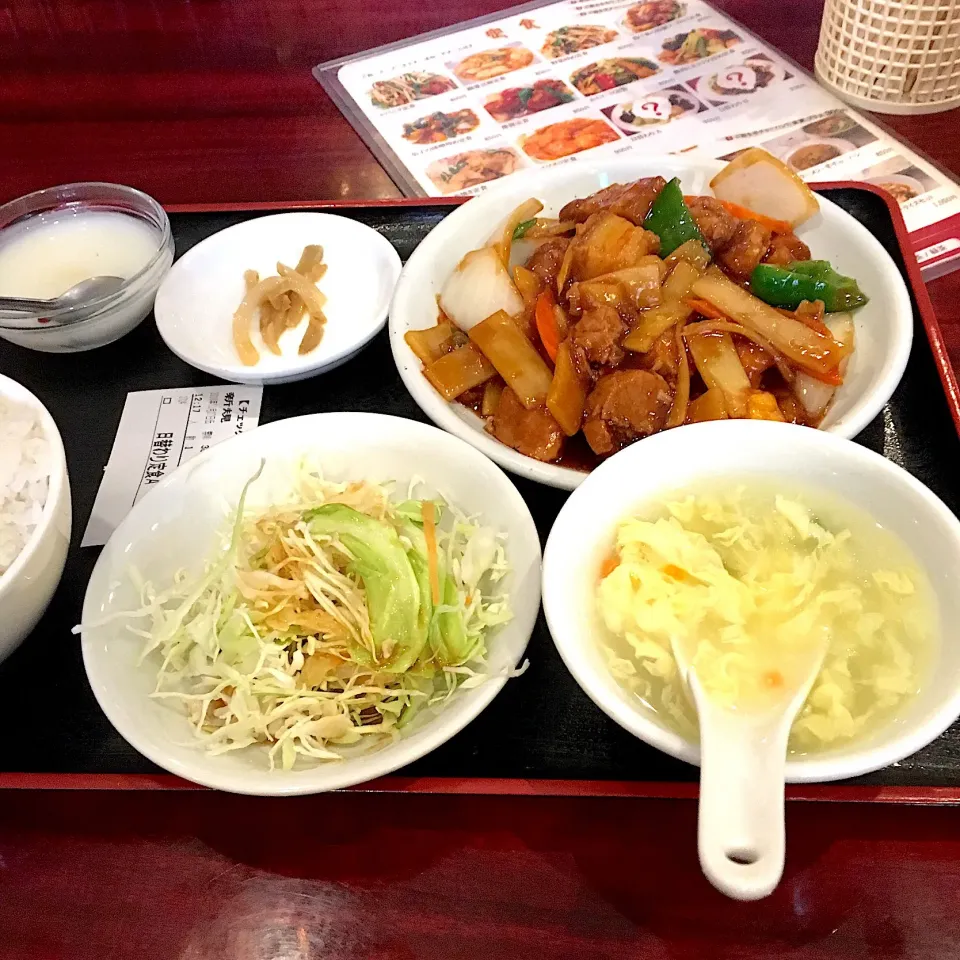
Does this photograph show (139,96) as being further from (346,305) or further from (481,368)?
(481,368)

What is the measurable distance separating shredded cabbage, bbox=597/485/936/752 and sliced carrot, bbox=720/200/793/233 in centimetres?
78

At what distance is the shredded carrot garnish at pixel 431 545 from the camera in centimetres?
132

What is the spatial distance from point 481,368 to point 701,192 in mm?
757

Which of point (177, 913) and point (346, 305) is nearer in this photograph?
point (177, 913)

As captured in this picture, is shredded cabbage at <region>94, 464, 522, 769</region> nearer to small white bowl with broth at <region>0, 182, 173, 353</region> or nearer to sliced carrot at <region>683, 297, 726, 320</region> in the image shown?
sliced carrot at <region>683, 297, 726, 320</region>

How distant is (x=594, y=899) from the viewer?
110cm

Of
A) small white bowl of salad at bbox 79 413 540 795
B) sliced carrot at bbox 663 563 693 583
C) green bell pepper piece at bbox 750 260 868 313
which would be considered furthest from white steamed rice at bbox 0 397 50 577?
green bell pepper piece at bbox 750 260 868 313

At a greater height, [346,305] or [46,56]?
[46,56]

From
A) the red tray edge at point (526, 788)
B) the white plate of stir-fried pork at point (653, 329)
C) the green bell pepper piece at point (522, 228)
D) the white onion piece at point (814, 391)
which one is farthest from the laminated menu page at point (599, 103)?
the red tray edge at point (526, 788)

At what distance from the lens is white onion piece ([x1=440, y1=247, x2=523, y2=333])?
1.66 meters

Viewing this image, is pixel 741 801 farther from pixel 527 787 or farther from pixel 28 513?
pixel 28 513

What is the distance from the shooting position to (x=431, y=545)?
1.36 m

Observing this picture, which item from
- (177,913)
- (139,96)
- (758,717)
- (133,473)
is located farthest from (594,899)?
(139,96)

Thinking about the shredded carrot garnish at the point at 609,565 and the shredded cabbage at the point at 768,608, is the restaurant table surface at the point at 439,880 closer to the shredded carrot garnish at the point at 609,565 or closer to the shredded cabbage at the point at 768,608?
the shredded cabbage at the point at 768,608
